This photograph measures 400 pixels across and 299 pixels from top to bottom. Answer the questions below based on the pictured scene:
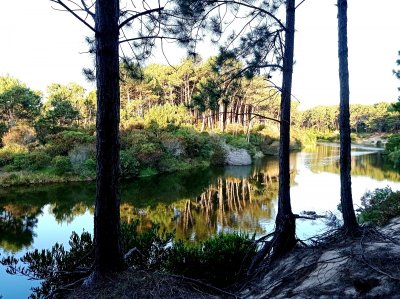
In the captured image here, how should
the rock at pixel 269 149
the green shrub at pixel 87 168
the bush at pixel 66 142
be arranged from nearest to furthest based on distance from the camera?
1. the green shrub at pixel 87 168
2. the bush at pixel 66 142
3. the rock at pixel 269 149

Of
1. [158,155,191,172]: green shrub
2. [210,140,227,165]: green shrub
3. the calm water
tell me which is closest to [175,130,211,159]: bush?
[210,140,227,165]: green shrub

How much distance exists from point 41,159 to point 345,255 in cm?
2578

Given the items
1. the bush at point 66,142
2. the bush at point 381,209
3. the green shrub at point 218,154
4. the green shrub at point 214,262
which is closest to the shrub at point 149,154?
the bush at point 66,142

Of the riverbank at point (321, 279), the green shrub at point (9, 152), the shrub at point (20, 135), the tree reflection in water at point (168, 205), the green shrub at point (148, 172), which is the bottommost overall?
the tree reflection in water at point (168, 205)

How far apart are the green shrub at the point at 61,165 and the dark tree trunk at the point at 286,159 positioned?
73.4 feet

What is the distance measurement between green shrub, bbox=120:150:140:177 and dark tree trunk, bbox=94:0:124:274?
23.1 m

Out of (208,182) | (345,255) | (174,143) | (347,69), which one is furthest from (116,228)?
(174,143)

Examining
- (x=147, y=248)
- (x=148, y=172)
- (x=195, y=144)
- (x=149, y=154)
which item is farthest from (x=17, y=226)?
(x=195, y=144)

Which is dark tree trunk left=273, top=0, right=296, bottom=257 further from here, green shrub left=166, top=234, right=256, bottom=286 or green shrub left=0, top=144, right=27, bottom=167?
green shrub left=0, top=144, right=27, bottom=167

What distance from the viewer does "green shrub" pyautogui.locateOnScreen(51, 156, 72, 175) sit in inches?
1008

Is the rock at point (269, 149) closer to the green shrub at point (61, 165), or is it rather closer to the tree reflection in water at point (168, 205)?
the tree reflection in water at point (168, 205)

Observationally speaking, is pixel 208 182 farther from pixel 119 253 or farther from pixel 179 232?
pixel 119 253

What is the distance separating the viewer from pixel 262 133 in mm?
48594

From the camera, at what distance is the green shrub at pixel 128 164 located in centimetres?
2705
